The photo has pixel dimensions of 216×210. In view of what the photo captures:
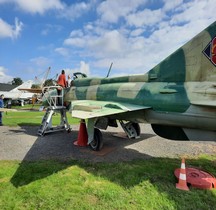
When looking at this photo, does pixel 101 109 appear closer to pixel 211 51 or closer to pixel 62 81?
pixel 211 51

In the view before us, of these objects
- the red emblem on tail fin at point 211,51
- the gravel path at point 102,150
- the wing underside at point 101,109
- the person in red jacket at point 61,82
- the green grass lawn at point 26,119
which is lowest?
the green grass lawn at point 26,119

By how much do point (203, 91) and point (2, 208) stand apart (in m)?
5.33

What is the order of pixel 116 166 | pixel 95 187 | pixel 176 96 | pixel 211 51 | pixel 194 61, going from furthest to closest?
pixel 116 166
pixel 176 96
pixel 194 61
pixel 211 51
pixel 95 187

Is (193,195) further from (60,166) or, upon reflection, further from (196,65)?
(60,166)

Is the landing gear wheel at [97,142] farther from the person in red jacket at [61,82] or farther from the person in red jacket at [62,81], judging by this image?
the person in red jacket at [62,81]

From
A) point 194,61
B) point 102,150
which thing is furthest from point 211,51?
Result: point 102,150

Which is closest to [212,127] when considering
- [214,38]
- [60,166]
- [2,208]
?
[214,38]

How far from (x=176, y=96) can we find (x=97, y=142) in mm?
3634

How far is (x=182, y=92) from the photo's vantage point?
5566mm

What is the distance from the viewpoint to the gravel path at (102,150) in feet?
23.5

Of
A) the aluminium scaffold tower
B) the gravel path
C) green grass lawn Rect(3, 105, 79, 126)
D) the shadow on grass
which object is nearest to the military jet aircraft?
the gravel path

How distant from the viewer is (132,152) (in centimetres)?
771

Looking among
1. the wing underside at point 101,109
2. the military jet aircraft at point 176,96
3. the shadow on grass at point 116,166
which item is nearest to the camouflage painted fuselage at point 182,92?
the military jet aircraft at point 176,96

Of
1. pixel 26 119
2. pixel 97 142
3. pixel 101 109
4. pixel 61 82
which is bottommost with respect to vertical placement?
pixel 26 119
